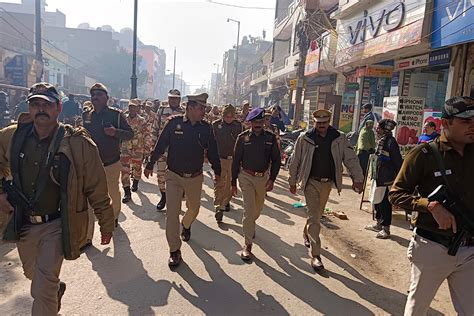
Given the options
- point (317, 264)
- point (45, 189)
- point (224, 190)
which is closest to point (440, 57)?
point (224, 190)

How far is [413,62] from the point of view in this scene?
11102 mm

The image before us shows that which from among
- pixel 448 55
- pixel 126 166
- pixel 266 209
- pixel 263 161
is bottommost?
pixel 266 209

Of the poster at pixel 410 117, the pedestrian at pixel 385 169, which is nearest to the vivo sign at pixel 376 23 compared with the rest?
the poster at pixel 410 117

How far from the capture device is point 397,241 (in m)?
5.98

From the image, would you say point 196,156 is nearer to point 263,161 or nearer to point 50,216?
point 263,161

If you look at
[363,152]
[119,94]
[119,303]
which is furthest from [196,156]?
[119,94]

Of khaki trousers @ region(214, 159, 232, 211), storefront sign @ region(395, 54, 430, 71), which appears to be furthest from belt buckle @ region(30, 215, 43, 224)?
storefront sign @ region(395, 54, 430, 71)

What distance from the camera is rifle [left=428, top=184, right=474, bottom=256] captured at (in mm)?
2541

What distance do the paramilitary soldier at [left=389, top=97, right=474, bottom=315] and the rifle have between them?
0.03 ft

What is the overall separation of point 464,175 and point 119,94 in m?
58.5

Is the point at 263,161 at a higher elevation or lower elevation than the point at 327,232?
higher

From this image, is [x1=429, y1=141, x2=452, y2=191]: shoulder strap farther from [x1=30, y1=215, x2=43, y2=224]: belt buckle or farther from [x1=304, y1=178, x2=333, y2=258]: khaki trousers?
[x1=30, y1=215, x2=43, y2=224]: belt buckle

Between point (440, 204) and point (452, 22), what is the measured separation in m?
7.04

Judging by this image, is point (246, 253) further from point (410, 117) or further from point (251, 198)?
point (410, 117)
